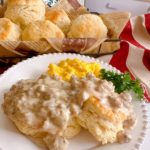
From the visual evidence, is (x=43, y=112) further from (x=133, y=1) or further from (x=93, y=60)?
(x=133, y=1)

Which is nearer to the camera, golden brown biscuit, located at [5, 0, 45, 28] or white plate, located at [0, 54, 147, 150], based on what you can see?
white plate, located at [0, 54, 147, 150]

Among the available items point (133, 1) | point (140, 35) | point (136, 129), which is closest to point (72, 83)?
point (136, 129)

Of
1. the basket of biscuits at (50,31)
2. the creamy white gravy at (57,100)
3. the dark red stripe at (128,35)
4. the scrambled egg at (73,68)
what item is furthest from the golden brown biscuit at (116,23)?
the creamy white gravy at (57,100)

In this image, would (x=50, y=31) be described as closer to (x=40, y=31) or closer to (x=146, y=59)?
(x=40, y=31)

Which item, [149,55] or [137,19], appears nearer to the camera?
Result: [149,55]

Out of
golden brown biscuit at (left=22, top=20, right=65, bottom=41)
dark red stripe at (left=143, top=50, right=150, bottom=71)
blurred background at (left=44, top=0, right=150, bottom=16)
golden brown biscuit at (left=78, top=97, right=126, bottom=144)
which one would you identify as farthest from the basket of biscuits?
blurred background at (left=44, top=0, right=150, bottom=16)

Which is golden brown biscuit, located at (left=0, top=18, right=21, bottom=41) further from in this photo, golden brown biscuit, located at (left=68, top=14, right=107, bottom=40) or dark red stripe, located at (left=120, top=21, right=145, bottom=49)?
dark red stripe, located at (left=120, top=21, right=145, bottom=49)
